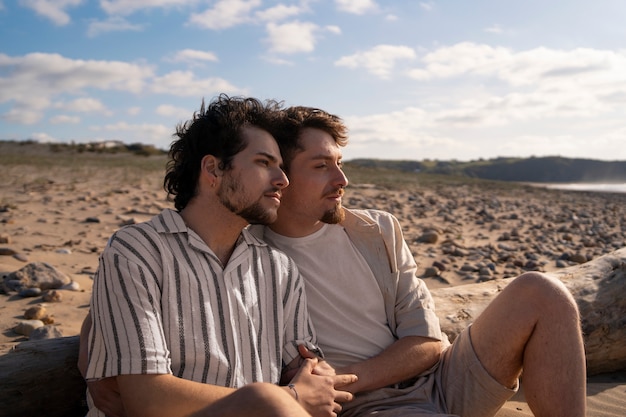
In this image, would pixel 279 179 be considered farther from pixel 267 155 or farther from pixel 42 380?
pixel 42 380

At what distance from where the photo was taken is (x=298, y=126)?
3.30 metres

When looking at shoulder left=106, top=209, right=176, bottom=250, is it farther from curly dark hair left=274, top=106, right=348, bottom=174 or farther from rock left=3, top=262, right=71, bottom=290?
rock left=3, top=262, right=71, bottom=290

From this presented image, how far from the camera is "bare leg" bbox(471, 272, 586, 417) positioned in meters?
2.62

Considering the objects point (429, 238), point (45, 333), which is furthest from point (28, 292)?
point (429, 238)

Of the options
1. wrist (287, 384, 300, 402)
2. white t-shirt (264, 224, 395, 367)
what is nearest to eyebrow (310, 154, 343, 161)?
white t-shirt (264, 224, 395, 367)

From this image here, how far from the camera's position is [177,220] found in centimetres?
256

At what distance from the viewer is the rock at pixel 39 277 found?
492 centimetres

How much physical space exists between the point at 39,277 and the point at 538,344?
4217mm

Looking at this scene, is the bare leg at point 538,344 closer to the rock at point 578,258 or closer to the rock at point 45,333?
the rock at point 45,333

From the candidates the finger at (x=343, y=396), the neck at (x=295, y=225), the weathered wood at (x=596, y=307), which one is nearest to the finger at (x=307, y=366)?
the finger at (x=343, y=396)

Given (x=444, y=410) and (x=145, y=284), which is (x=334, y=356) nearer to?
(x=444, y=410)

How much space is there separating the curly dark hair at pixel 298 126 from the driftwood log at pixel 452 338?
1.54m

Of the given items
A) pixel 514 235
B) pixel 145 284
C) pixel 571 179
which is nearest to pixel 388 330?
pixel 145 284

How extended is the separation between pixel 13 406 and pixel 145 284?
3.93 feet
